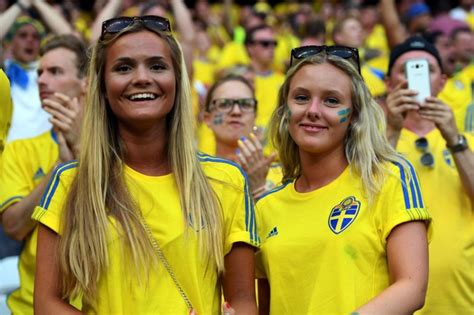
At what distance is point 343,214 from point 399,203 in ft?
0.78

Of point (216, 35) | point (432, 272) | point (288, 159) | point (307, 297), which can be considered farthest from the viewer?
point (216, 35)

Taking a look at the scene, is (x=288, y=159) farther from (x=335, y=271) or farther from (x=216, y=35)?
(x=216, y=35)

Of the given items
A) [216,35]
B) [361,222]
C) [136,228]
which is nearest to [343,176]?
[361,222]

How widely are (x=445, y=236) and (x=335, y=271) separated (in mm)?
1464

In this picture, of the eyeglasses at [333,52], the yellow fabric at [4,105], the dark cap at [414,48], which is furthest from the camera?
the dark cap at [414,48]

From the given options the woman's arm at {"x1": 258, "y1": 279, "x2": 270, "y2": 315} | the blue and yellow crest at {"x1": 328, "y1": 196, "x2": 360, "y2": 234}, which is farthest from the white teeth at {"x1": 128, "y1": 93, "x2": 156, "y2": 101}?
the woman's arm at {"x1": 258, "y1": 279, "x2": 270, "y2": 315}

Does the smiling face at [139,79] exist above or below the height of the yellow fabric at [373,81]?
below

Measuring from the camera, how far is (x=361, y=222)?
3.37 meters

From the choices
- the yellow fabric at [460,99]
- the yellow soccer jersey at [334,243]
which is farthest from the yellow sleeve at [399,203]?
the yellow fabric at [460,99]

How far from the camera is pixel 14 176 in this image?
486 centimetres

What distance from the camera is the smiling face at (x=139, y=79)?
11.1 ft

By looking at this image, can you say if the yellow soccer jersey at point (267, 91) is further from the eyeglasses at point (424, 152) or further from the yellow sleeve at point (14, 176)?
the yellow sleeve at point (14, 176)

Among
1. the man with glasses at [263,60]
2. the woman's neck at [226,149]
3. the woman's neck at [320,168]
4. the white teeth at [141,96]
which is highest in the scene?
the man with glasses at [263,60]

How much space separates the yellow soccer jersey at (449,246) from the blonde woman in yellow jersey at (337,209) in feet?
3.38
